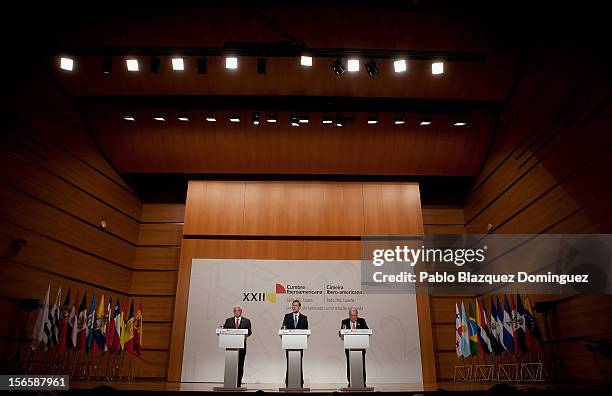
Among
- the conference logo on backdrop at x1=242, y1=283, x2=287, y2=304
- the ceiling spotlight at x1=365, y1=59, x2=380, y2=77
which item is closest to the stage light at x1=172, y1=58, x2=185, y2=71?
the ceiling spotlight at x1=365, y1=59, x2=380, y2=77

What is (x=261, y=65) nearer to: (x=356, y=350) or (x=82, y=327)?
(x=356, y=350)

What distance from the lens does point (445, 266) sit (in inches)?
373

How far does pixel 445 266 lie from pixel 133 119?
24.5 ft

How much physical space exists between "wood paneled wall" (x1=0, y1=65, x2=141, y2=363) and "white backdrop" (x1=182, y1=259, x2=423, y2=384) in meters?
1.91

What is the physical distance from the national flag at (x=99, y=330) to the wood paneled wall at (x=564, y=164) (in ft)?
24.0

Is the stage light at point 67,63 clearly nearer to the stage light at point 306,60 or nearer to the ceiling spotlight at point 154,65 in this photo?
the ceiling spotlight at point 154,65

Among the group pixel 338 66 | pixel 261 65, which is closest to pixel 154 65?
pixel 261 65

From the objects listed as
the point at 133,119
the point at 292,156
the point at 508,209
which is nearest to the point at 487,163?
the point at 508,209

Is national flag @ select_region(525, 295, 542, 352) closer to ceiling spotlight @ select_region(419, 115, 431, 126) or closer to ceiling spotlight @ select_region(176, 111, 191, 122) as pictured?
ceiling spotlight @ select_region(419, 115, 431, 126)

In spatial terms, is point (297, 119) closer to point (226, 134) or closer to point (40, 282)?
point (226, 134)

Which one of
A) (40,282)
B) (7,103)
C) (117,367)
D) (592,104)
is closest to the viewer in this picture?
(592,104)

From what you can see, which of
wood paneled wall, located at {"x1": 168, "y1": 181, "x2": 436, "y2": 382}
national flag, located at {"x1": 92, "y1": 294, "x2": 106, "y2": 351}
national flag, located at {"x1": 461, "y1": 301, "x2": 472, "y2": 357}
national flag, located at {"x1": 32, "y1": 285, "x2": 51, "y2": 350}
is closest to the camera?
national flag, located at {"x1": 32, "y1": 285, "x2": 51, "y2": 350}

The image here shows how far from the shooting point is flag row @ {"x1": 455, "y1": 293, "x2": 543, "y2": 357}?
245 inches

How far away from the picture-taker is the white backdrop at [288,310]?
789cm
